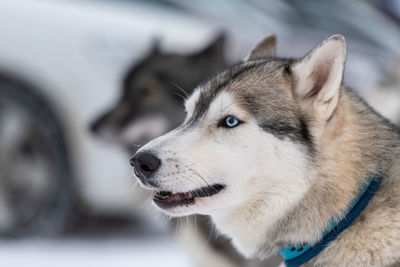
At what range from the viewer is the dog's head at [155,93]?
4133mm

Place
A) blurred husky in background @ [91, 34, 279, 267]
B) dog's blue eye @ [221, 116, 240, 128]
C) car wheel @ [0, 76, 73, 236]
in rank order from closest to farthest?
dog's blue eye @ [221, 116, 240, 128]
blurred husky in background @ [91, 34, 279, 267]
car wheel @ [0, 76, 73, 236]

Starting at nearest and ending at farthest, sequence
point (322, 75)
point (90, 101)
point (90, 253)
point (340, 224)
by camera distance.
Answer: point (340, 224)
point (322, 75)
point (90, 101)
point (90, 253)

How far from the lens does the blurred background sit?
4207 mm

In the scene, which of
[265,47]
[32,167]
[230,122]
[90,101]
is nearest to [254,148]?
[230,122]

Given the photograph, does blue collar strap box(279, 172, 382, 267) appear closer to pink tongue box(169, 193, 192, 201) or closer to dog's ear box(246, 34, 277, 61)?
pink tongue box(169, 193, 192, 201)

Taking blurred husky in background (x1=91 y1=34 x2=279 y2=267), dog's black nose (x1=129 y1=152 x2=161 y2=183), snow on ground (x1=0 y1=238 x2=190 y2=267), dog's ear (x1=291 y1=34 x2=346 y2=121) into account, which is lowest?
snow on ground (x1=0 y1=238 x2=190 y2=267)

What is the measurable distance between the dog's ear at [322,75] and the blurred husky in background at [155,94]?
166 cm

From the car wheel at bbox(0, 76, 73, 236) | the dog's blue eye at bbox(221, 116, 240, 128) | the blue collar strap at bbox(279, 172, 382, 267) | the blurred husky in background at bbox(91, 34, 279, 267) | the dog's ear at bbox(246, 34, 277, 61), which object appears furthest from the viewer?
the car wheel at bbox(0, 76, 73, 236)

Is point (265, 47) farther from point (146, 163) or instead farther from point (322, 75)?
point (146, 163)

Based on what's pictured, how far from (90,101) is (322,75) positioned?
90.6 inches

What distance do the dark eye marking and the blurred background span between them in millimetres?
1683

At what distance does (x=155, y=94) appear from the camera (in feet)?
13.9

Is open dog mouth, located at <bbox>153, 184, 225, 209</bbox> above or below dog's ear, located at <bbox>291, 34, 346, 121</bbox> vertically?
below

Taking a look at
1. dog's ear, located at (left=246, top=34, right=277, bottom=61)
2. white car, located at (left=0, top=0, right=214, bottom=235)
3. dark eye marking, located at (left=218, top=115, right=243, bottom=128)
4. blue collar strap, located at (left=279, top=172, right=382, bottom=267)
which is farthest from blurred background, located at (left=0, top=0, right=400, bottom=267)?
blue collar strap, located at (left=279, top=172, right=382, bottom=267)
